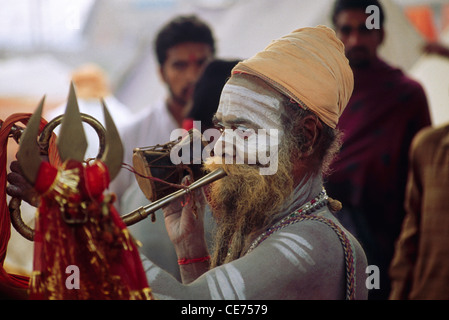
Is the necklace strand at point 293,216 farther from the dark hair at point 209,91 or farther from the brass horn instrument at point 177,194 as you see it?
the dark hair at point 209,91

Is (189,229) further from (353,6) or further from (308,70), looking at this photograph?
(353,6)

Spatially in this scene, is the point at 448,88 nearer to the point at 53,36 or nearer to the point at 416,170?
the point at 416,170

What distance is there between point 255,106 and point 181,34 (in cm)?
212

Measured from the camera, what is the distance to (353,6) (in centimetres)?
248

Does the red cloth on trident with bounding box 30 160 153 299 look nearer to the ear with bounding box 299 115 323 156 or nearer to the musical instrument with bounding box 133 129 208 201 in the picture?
the musical instrument with bounding box 133 129 208 201

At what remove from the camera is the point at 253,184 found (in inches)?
67.2

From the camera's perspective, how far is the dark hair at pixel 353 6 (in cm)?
228

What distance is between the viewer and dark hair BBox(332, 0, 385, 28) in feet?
7.50

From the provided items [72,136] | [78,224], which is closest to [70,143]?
[72,136]

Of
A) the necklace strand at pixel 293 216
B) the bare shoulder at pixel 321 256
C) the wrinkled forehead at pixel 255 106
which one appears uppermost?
the wrinkled forehead at pixel 255 106

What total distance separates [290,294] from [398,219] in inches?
51.0

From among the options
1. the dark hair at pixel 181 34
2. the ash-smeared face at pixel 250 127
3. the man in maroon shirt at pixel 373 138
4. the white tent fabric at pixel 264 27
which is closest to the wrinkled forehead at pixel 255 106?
the ash-smeared face at pixel 250 127

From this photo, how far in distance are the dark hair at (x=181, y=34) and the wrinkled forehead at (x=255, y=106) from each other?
A: 196cm
